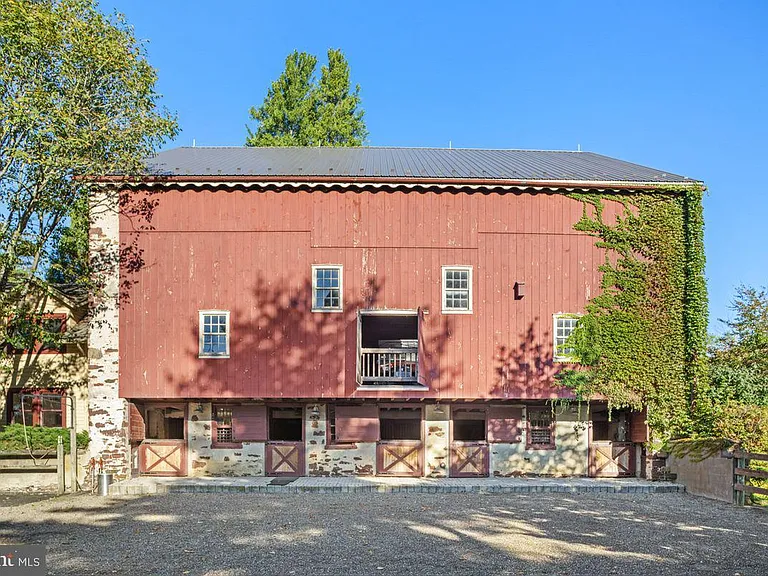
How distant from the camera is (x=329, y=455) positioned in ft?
58.4

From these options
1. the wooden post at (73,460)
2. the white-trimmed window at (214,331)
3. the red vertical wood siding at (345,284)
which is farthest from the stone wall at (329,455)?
the wooden post at (73,460)

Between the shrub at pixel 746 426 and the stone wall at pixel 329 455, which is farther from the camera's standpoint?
the stone wall at pixel 329 455

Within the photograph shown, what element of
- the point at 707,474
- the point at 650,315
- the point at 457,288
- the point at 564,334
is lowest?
the point at 707,474

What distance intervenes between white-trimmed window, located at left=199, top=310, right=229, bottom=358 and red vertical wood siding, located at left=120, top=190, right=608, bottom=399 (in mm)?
177

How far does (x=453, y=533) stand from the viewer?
10.6 meters

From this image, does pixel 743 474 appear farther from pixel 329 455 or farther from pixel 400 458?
pixel 329 455

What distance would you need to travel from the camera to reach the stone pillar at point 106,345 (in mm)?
16859

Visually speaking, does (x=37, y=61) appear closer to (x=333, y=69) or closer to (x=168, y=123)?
(x=168, y=123)

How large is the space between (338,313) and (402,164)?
513cm

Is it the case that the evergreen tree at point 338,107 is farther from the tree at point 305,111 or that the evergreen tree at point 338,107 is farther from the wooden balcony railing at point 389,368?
the wooden balcony railing at point 389,368

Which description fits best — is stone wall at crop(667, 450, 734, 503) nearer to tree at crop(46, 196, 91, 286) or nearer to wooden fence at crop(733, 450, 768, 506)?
wooden fence at crop(733, 450, 768, 506)

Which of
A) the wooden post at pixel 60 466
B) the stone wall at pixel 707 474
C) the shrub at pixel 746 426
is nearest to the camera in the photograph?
the stone wall at pixel 707 474

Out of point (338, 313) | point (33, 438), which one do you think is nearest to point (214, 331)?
point (338, 313)

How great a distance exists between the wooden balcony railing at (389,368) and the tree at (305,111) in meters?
16.5
